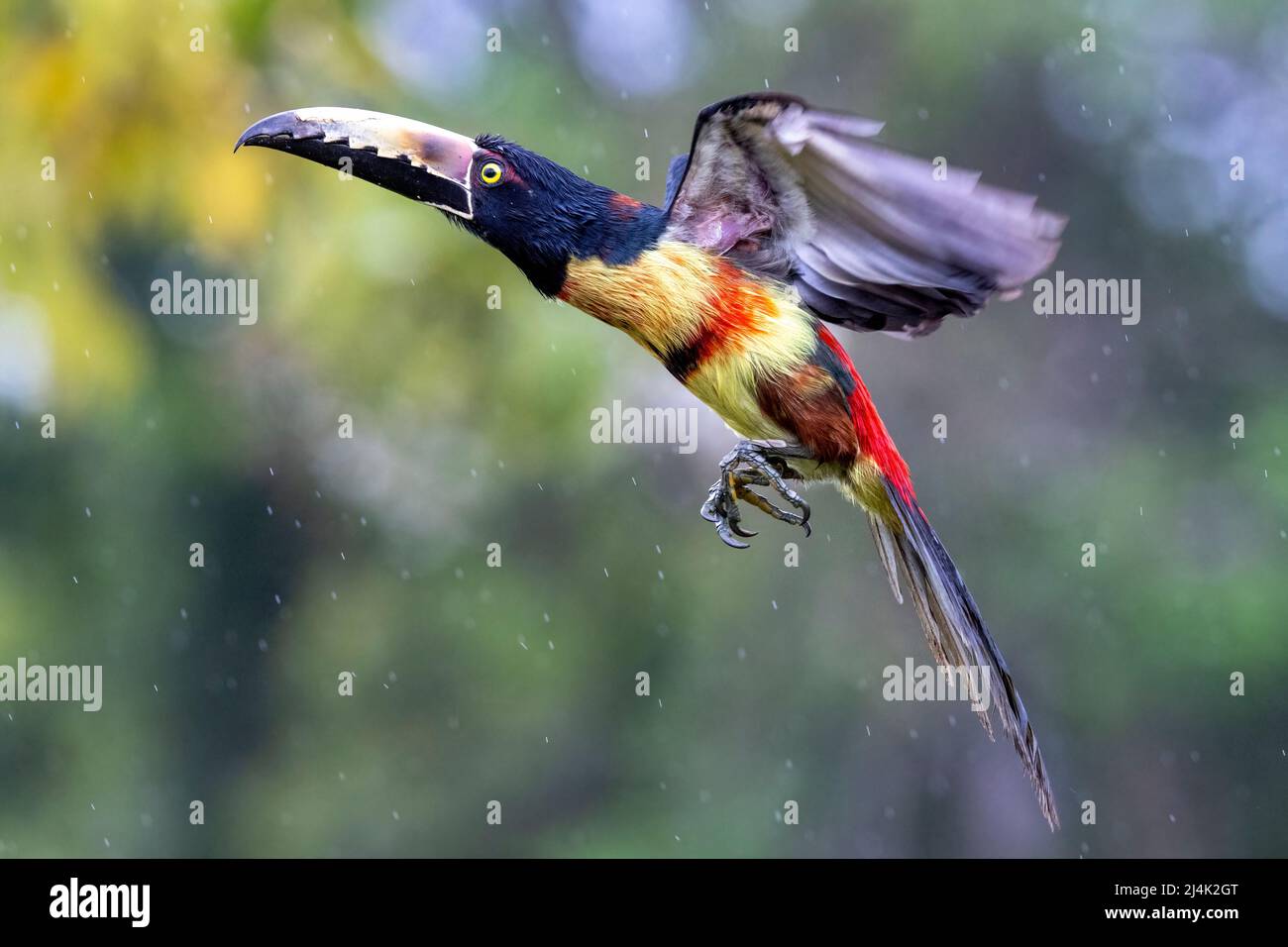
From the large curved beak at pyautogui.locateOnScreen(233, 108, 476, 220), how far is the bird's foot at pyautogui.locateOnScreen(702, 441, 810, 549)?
63 cm

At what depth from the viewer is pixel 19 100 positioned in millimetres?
4777

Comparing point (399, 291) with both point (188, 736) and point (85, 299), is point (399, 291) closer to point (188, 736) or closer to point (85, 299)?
point (85, 299)

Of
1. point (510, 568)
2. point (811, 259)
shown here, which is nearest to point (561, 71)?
point (510, 568)

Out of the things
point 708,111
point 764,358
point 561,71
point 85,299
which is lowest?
point 764,358

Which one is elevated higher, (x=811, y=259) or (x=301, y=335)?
(x=301, y=335)

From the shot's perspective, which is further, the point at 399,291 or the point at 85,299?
the point at 399,291

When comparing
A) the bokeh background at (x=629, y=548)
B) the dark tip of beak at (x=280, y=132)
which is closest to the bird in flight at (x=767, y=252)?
the dark tip of beak at (x=280, y=132)

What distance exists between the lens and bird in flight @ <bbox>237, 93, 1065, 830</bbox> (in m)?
2.28

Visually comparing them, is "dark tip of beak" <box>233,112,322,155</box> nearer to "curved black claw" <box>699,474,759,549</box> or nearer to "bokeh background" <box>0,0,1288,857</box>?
"curved black claw" <box>699,474,759,549</box>

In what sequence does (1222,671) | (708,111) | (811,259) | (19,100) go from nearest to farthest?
(708,111), (811,259), (19,100), (1222,671)

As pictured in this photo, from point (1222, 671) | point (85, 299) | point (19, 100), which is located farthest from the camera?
point (1222, 671)

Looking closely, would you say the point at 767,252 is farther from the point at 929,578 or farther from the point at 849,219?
the point at 929,578

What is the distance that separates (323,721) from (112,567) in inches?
62.5

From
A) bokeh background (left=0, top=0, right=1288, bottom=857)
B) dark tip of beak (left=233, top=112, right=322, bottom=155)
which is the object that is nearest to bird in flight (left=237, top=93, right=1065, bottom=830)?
dark tip of beak (left=233, top=112, right=322, bottom=155)
